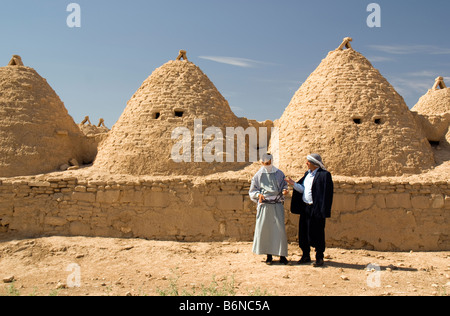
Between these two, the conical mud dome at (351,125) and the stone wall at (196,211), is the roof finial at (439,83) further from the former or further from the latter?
the stone wall at (196,211)

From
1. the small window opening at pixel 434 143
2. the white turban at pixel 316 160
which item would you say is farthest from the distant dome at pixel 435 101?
the white turban at pixel 316 160

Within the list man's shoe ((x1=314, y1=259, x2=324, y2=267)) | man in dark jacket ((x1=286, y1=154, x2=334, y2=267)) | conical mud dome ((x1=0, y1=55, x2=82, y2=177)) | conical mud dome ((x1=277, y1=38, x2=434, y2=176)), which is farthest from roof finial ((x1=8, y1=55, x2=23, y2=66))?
man's shoe ((x1=314, y1=259, x2=324, y2=267))

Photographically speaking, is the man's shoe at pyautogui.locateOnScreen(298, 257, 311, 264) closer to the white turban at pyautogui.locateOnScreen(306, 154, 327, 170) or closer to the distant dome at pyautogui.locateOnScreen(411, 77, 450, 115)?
the white turban at pyautogui.locateOnScreen(306, 154, 327, 170)

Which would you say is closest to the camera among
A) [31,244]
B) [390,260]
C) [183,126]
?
[390,260]

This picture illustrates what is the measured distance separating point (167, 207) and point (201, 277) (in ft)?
7.14

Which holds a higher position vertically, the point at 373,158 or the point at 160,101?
the point at 160,101

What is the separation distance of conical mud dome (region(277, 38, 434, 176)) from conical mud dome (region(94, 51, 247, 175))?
1.39 m

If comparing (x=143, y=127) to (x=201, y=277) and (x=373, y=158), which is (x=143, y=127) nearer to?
(x=201, y=277)

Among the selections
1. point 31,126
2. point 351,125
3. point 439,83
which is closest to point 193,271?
point 351,125

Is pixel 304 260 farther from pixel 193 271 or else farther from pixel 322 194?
pixel 193 271

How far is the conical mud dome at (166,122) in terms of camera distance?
7.54 m

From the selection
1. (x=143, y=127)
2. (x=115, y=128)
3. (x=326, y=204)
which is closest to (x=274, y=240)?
(x=326, y=204)

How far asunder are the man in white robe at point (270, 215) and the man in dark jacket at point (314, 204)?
0.20 m

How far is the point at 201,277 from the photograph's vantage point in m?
4.86
